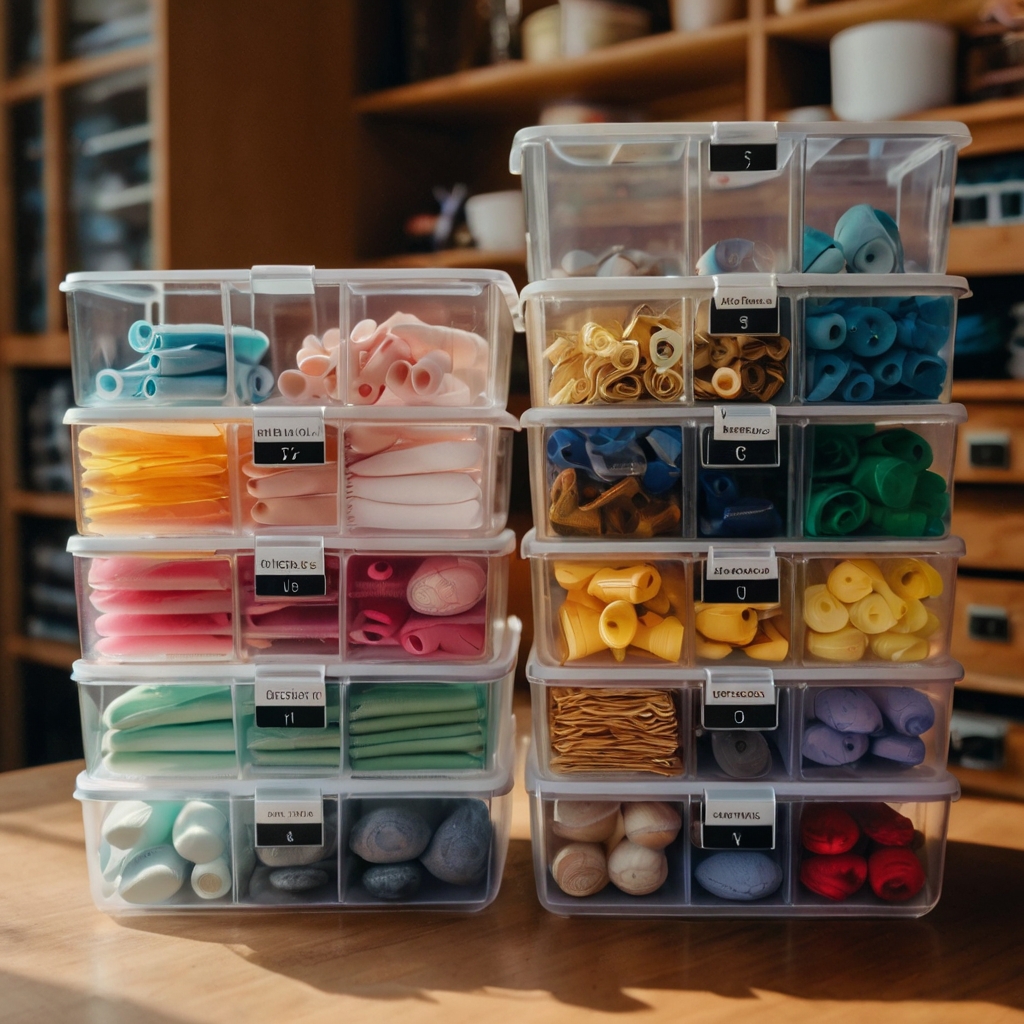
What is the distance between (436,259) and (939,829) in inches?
55.6

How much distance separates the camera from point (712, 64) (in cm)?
191

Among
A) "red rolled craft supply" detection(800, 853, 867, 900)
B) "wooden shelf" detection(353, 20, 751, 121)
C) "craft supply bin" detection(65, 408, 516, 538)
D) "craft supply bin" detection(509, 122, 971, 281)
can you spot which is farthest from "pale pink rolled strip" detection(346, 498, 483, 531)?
"wooden shelf" detection(353, 20, 751, 121)

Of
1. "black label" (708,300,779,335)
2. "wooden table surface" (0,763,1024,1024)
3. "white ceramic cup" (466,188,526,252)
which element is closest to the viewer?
"wooden table surface" (0,763,1024,1024)

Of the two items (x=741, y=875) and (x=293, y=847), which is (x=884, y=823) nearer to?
(x=741, y=875)

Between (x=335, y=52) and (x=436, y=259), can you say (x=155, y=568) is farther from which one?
(x=335, y=52)

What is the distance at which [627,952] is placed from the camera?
98 cm

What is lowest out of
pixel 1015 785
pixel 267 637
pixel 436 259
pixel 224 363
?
pixel 1015 785

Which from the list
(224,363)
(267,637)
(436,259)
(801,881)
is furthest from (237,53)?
(801,881)

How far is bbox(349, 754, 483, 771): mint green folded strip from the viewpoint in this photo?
1.06 meters

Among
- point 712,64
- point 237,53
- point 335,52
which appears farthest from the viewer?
point 335,52

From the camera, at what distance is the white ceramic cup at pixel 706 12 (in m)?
1.79

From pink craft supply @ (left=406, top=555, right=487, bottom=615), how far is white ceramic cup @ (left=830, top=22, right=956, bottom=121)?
1.03 metres

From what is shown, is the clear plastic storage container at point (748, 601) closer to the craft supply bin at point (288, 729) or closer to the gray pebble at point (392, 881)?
the craft supply bin at point (288, 729)

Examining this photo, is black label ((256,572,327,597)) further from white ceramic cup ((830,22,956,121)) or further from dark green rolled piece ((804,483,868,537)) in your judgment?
white ceramic cup ((830,22,956,121))
